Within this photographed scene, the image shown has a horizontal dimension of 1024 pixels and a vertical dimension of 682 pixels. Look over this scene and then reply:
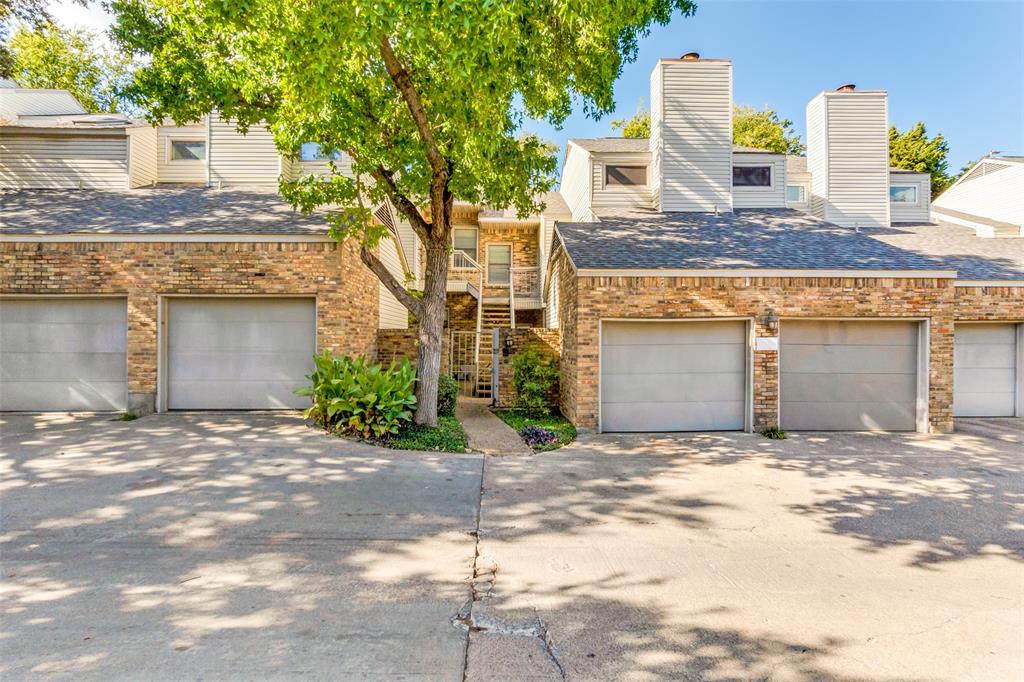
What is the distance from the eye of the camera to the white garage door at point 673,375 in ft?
28.9

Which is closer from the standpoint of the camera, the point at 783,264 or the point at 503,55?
the point at 503,55

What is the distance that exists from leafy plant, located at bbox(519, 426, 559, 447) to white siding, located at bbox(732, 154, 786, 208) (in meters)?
8.95

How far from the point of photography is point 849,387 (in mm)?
8922

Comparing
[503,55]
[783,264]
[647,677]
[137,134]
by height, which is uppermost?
[137,134]

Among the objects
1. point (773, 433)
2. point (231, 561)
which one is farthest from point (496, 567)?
point (773, 433)

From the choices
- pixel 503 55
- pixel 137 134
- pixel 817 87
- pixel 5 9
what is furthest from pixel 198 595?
pixel 817 87

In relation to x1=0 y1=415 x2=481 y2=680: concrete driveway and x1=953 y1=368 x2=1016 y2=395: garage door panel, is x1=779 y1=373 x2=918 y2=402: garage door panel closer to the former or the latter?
x1=953 y1=368 x2=1016 y2=395: garage door panel

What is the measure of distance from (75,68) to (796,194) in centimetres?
2717

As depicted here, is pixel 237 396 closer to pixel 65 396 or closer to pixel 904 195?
pixel 65 396

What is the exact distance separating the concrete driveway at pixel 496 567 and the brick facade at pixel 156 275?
7.91 ft

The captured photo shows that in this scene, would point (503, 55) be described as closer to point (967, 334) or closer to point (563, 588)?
point (563, 588)

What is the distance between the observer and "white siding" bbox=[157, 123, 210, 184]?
12.6m

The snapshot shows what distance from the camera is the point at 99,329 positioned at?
28.7 ft

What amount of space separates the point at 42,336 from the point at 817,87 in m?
18.9
